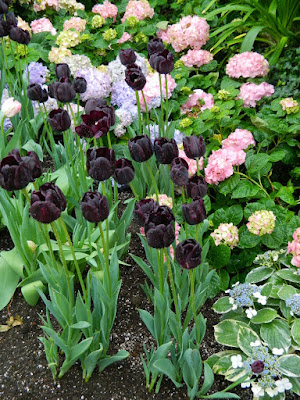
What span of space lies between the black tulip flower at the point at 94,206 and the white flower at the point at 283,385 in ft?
2.58

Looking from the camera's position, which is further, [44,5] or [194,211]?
[44,5]

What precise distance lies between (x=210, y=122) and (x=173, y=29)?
3.21ft

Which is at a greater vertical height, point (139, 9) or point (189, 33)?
point (139, 9)

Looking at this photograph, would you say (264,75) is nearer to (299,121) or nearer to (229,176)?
(299,121)

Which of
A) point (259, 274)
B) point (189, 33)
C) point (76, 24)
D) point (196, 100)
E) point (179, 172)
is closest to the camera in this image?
point (179, 172)

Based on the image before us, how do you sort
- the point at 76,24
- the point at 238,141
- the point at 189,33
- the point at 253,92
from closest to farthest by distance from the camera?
the point at 238,141, the point at 253,92, the point at 189,33, the point at 76,24

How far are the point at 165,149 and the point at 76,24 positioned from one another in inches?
81.3

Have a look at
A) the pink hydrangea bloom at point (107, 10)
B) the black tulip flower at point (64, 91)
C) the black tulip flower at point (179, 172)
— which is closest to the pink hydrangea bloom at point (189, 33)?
the pink hydrangea bloom at point (107, 10)

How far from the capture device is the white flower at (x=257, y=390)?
1.59 meters

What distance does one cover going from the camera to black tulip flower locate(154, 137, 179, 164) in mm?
1556

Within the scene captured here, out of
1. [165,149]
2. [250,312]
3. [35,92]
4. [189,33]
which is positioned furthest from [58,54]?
[250,312]

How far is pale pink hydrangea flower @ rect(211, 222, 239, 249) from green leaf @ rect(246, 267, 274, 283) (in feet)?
0.48

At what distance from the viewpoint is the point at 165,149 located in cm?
156

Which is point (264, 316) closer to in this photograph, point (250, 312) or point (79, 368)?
point (250, 312)
